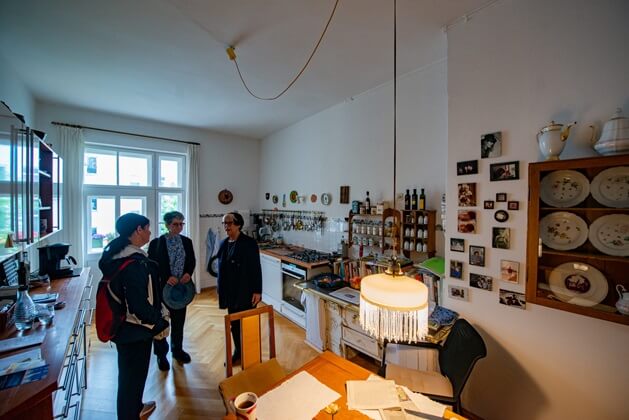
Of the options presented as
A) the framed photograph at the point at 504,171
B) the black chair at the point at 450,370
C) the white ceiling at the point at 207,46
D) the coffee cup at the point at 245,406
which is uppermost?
the white ceiling at the point at 207,46

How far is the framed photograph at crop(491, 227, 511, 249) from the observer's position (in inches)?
61.8

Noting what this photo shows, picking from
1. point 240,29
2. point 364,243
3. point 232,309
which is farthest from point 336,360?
point 240,29

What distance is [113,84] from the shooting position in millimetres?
2635

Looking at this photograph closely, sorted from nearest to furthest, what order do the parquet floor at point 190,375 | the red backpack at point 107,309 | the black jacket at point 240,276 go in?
the red backpack at point 107,309
the parquet floor at point 190,375
the black jacket at point 240,276

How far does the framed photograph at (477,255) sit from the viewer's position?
1.68 meters

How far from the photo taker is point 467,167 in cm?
174

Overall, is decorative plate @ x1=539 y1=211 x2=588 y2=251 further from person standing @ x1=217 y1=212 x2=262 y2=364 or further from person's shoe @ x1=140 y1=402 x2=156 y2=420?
person's shoe @ x1=140 y1=402 x2=156 y2=420

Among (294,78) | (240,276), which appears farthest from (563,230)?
(294,78)

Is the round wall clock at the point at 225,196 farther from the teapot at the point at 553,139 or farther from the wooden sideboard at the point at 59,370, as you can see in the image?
the teapot at the point at 553,139

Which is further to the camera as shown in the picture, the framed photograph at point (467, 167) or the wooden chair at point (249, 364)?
the framed photograph at point (467, 167)

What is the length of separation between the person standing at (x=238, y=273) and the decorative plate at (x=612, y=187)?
7.61 ft

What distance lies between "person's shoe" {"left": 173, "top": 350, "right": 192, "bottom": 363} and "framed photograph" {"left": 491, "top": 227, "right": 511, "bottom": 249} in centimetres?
292

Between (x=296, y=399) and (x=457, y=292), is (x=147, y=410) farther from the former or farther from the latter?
(x=457, y=292)

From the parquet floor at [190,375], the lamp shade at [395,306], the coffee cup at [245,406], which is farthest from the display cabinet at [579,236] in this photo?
the parquet floor at [190,375]
